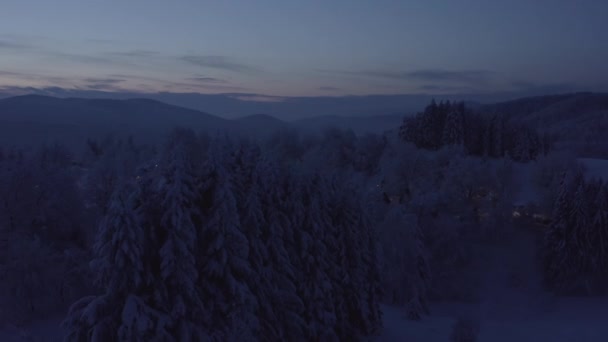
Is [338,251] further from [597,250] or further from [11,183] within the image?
[597,250]

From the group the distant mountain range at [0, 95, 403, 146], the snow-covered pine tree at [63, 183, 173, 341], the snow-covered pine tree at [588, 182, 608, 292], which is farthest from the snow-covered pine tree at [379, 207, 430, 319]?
the distant mountain range at [0, 95, 403, 146]

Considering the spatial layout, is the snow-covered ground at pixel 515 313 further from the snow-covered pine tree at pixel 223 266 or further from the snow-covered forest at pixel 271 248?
the snow-covered pine tree at pixel 223 266

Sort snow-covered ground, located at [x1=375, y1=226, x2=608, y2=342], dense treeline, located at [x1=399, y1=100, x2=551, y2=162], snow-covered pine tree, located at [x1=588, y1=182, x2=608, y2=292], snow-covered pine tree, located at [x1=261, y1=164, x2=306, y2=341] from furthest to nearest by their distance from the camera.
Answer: dense treeline, located at [x1=399, y1=100, x2=551, y2=162] < snow-covered pine tree, located at [x1=588, y1=182, x2=608, y2=292] < snow-covered ground, located at [x1=375, y1=226, x2=608, y2=342] < snow-covered pine tree, located at [x1=261, y1=164, x2=306, y2=341]

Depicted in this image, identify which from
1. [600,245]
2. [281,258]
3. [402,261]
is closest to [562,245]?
[600,245]

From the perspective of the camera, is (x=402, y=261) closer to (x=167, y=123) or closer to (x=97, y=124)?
(x=167, y=123)

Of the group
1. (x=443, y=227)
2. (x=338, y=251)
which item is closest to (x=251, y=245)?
(x=338, y=251)

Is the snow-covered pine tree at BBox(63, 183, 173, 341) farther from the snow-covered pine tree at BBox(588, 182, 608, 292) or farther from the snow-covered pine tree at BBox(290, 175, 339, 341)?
the snow-covered pine tree at BBox(588, 182, 608, 292)
